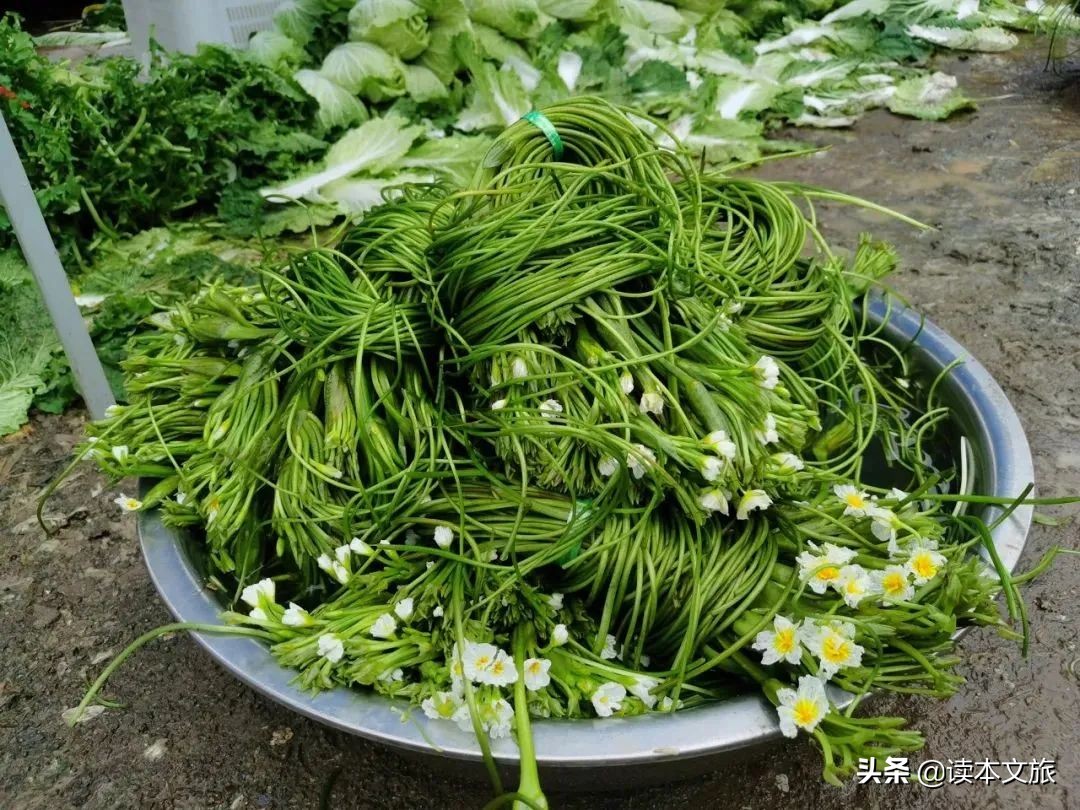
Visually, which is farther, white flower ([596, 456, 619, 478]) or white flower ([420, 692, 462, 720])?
white flower ([596, 456, 619, 478])

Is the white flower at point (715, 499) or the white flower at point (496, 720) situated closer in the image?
the white flower at point (496, 720)

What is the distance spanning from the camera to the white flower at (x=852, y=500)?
116cm

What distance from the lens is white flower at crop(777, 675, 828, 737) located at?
956 millimetres

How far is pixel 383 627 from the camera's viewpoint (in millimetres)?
1077

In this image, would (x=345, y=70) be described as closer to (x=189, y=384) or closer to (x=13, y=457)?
(x=13, y=457)

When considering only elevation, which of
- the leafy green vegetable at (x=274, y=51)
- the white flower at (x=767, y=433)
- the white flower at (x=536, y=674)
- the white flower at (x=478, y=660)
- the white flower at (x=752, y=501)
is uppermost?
the leafy green vegetable at (x=274, y=51)

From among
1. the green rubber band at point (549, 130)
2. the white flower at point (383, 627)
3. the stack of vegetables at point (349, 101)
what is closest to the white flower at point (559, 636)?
the white flower at point (383, 627)

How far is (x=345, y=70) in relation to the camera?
3789 millimetres

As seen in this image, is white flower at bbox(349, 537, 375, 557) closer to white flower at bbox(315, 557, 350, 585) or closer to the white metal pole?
white flower at bbox(315, 557, 350, 585)

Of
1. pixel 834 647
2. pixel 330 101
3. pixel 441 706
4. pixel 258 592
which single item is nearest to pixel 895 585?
pixel 834 647

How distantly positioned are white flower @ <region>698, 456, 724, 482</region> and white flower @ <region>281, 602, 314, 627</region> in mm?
561

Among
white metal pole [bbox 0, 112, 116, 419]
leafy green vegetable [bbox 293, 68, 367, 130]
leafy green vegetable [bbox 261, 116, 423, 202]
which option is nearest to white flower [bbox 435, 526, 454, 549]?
white metal pole [bbox 0, 112, 116, 419]

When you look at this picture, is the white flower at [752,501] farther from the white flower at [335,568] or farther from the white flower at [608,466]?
the white flower at [335,568]

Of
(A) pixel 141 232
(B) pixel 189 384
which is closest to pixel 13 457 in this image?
(A) pixel 141 232
